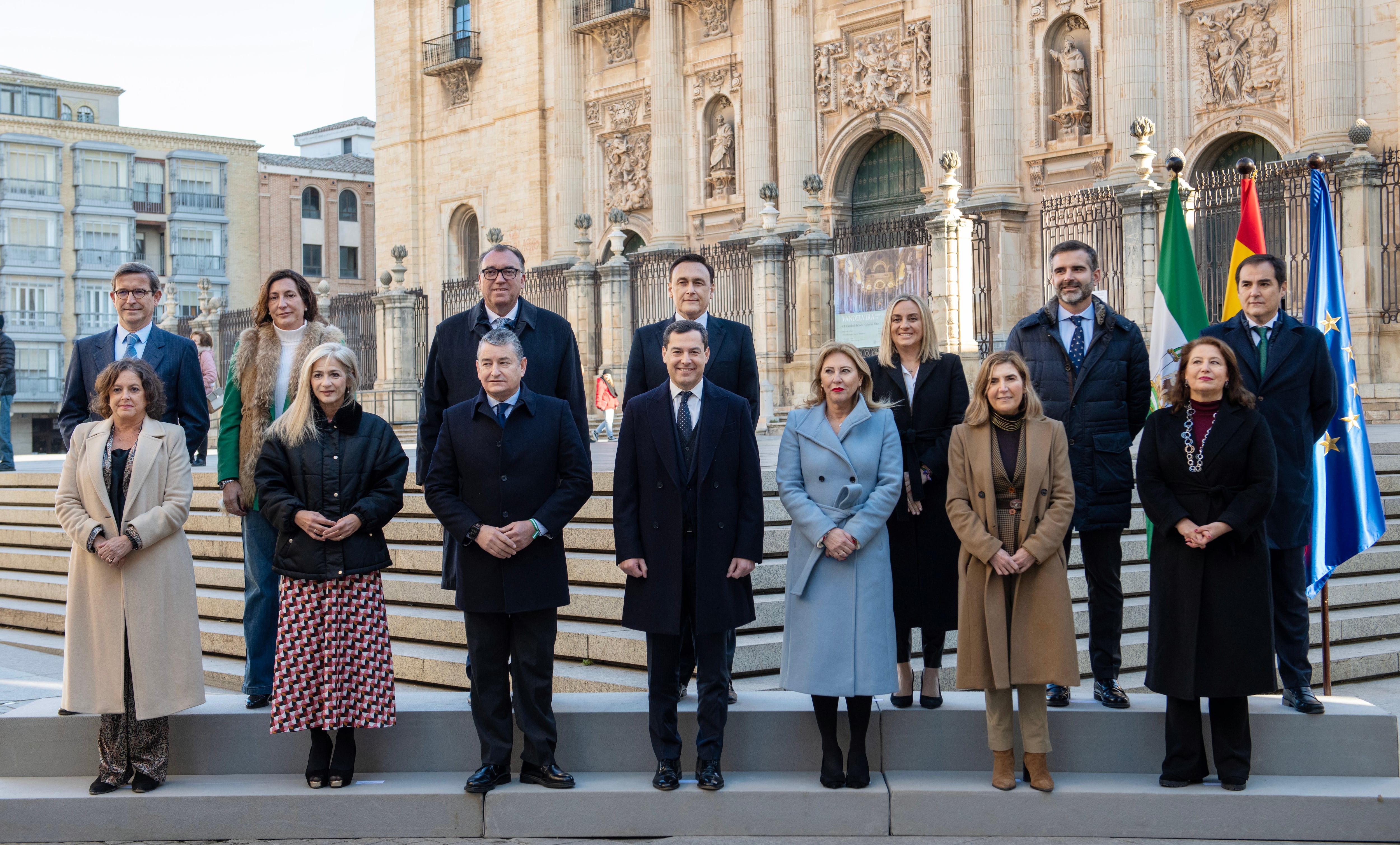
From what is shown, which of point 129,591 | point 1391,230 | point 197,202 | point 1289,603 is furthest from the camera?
point 197,202

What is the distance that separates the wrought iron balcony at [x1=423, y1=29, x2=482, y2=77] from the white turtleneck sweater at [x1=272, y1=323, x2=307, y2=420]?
Answer: 28919 millimetres

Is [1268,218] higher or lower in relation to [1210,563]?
higher

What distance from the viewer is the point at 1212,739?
4.87m

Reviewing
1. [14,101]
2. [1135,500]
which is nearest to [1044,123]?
[1135,500]

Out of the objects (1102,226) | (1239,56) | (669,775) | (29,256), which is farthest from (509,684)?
(29,256)

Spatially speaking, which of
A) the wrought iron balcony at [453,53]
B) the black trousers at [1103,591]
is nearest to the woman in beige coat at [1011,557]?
the black trousers at [1103,591]

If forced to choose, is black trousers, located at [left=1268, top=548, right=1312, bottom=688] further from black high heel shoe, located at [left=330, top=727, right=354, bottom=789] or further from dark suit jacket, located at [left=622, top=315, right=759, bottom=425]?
black high heel shoe, located at [left=330, top=727, right=354, bottom=789]

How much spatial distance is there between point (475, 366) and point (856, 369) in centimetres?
174

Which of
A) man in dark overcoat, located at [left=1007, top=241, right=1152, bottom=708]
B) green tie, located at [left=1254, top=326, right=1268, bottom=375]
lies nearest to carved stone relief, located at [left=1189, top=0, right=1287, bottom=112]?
green tie, located at [left=1254, top=326, right=1268, bottom=375]

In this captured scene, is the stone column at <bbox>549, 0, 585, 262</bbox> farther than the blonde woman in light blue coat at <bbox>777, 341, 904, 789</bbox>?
Yes

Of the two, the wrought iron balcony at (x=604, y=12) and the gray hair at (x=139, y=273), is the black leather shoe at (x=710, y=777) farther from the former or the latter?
the wrought iron balcony at (x=604, y=12)

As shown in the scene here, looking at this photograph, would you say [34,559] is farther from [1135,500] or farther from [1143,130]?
[1143,130]

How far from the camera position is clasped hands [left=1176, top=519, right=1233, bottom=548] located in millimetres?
4738

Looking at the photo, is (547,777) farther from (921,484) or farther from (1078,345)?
(1078,345)
